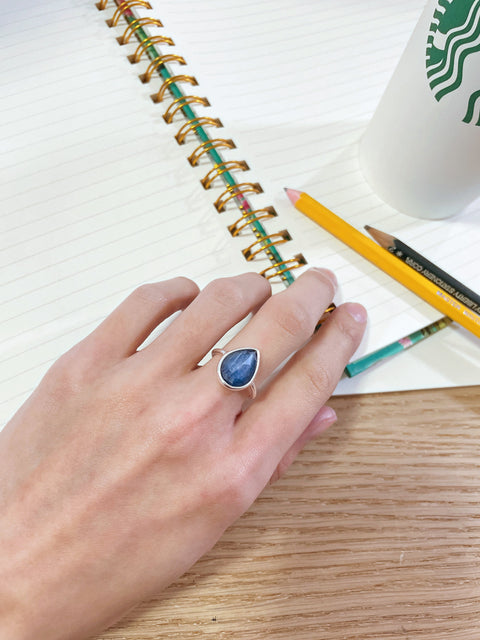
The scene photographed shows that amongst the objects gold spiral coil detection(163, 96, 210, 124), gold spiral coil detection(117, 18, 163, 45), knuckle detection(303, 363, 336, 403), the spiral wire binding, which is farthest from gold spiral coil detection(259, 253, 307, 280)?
gold spiral coil detection(117, 18, 163, 45)

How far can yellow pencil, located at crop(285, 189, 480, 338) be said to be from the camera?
0.54m

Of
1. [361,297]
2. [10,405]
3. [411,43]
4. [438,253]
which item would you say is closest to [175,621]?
[10,405]

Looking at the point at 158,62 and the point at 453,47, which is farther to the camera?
the point at 158,62

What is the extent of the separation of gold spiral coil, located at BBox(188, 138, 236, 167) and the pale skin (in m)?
0.18

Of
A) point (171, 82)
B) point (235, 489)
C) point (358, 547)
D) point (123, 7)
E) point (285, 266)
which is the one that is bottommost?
point (358, 547)

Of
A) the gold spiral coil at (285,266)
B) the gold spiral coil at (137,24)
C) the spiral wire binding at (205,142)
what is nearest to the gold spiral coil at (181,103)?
the spiral wire binding at (205,142)

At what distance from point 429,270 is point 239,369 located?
0.81ft

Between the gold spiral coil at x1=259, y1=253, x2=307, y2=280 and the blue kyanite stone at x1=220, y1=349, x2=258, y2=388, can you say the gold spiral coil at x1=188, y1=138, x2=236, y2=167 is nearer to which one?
the gold spiral coil at x1=259, y1=253, x2=307, y2=280

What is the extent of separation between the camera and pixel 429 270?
21.9 inches

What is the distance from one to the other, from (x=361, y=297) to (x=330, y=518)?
23 cm

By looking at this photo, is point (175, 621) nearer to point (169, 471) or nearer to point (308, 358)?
point (169, 471)

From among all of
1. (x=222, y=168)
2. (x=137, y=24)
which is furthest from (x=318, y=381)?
(x=137, y=24)

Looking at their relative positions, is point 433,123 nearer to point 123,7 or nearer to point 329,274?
point 329,274

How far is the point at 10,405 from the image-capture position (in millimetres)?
502
